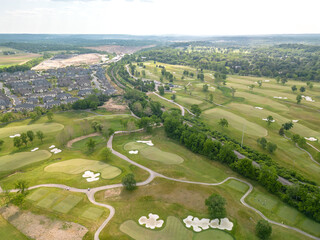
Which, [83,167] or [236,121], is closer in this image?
[83,167]

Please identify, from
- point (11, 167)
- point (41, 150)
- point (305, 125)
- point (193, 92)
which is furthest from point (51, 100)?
point (305, 125)

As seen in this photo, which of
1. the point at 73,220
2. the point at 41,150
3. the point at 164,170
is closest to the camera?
the point at 73,220

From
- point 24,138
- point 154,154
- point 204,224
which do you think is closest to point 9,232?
point 204,224

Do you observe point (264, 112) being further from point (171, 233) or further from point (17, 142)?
point (17, 142)

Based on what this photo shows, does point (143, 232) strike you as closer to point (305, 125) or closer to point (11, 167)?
point (11, 167)

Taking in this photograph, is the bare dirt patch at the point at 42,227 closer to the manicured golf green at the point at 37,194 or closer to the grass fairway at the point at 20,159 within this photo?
the manicured golf green at the point at 37,194

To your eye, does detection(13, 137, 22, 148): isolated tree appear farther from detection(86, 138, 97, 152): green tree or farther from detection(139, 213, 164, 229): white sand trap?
detection(139, 213, 164, 229): white sand trap

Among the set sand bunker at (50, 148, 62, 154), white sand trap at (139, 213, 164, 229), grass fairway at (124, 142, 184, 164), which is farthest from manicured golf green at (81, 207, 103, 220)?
sand bunker at (50, 148, 62, 154)
